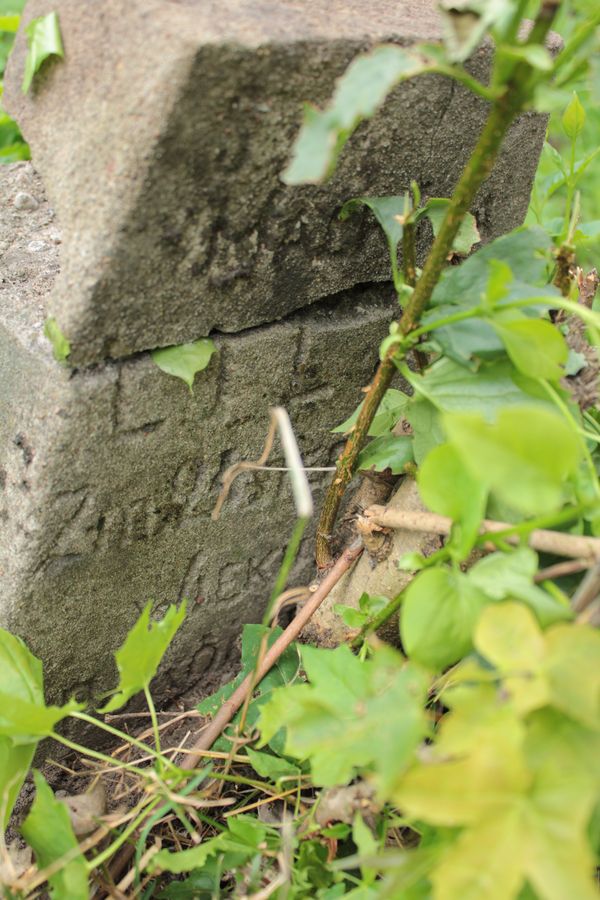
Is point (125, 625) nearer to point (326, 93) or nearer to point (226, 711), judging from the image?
point (226, 711)

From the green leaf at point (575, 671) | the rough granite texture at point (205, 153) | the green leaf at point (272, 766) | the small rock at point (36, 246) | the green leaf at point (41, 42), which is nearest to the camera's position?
the green leaf at point (575, 671)

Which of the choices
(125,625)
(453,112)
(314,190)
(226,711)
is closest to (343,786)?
(226,711)

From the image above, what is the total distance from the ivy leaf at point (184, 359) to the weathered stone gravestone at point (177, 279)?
15 mm

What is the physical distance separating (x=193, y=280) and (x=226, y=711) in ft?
1.92

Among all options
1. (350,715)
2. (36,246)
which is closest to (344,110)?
(350,715)

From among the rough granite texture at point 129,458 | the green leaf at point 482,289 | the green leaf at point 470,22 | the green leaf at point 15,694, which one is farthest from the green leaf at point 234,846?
the green leaf at point 470,22

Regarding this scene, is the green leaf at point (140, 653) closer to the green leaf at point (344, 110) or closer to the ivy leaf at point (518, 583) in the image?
the ivy leaf at point (518, 583)

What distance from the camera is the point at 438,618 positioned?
69 cm

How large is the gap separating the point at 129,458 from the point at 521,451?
57 centimetres

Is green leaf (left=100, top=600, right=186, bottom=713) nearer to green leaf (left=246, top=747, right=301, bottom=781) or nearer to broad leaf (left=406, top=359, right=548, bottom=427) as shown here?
green leaf (left=246, top=747, right=301, bottom=781)

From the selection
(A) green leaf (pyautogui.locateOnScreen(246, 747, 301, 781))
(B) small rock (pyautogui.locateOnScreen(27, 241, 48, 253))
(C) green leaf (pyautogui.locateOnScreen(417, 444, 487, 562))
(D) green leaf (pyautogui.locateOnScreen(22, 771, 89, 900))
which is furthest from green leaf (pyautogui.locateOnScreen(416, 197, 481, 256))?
(D) green leaf (pyautogui.locateOnScreen(22, 771, 89, 900))

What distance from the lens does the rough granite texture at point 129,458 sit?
A: 0.94 metres

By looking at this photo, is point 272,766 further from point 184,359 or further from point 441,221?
point 441,221

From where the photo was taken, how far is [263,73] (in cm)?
79
